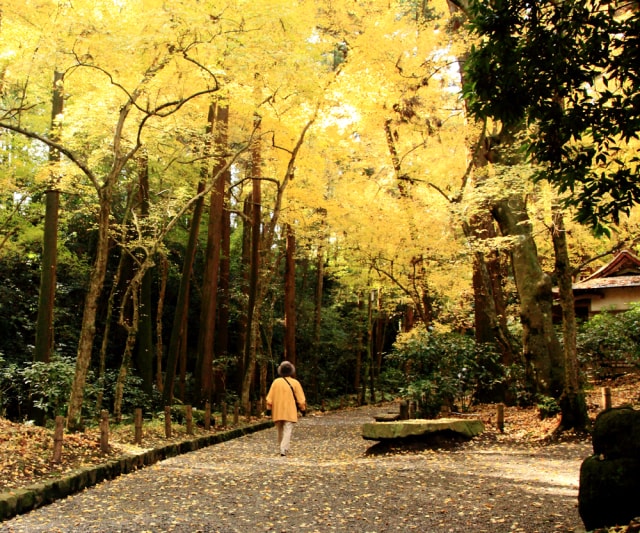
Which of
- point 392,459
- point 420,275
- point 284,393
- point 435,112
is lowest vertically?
point 392,459

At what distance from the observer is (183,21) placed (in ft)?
29.8

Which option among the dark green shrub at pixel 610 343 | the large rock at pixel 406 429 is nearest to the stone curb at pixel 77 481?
the large rock at pixel 406 429

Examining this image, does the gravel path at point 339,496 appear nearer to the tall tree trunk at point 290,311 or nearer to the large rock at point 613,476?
the large rock at point 613,476

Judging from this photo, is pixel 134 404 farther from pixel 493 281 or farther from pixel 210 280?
pixel 493 281

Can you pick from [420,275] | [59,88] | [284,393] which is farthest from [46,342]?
[420,275]

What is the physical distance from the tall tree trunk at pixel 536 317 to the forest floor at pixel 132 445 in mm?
941

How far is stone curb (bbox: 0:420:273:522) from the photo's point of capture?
5.74 metres

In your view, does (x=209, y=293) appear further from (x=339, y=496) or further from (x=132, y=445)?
(x=339, y=496)

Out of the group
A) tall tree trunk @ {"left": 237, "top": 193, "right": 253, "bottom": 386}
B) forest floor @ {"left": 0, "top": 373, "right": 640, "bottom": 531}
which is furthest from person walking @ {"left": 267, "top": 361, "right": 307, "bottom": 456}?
tall tree trunk @ {"left": 237, "top": 193, "right": 253, "bottom": 386}

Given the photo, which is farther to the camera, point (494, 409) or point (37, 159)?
point (37, 159)

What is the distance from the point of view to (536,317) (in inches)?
495

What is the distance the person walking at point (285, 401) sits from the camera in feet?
32.0

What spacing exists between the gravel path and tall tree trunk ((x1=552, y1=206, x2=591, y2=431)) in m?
0.79

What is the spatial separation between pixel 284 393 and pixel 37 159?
1308 centimetres
